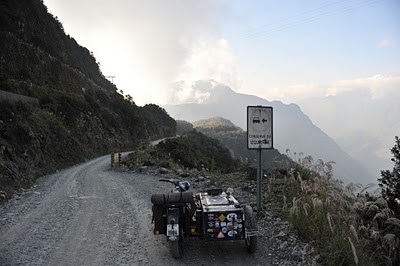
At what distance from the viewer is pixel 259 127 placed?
316 inches

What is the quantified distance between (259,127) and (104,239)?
463 centimetres

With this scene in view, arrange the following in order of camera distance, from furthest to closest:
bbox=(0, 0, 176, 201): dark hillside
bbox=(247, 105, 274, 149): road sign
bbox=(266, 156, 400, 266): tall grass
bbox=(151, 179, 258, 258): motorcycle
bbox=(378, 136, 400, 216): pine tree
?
1. bbox=(0, 0, 176, 201): dark hillside
2. bbox=(247, 105, 274, 149): road sign
3. bbox=(378, 136, 400, 216): pine tree
4. bbox=(151, 179, 258, 258): motorcycle
5. bbox=(266, 156, 400, 266): tall grass

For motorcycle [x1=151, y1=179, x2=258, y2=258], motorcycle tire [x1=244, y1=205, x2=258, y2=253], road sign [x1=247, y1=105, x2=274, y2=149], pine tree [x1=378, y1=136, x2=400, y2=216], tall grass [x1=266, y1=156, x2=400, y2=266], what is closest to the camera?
tall grass [x1=266, y1=156, x2=400, y2=266]

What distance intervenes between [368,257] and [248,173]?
28.3 feet

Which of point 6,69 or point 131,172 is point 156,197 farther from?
point 6,69

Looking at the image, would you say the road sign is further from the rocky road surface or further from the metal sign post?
the rocky road surface

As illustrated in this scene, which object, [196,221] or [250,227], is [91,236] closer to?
[196,221]

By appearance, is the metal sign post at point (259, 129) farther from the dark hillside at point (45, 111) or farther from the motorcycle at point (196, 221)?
the dark hillside at point (45, 111)

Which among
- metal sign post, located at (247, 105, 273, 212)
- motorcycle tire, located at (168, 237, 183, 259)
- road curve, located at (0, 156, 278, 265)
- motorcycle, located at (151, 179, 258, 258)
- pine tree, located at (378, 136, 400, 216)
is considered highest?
metal sign post, located at (247, 105, 273, 212)

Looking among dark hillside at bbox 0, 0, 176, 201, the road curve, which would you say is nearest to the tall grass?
the road curve

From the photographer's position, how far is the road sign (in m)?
7.94

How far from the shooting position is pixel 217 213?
578 cm

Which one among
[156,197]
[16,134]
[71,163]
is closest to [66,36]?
[71,163]

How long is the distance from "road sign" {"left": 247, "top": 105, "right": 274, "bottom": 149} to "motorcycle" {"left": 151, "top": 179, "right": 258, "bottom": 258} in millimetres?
2265
